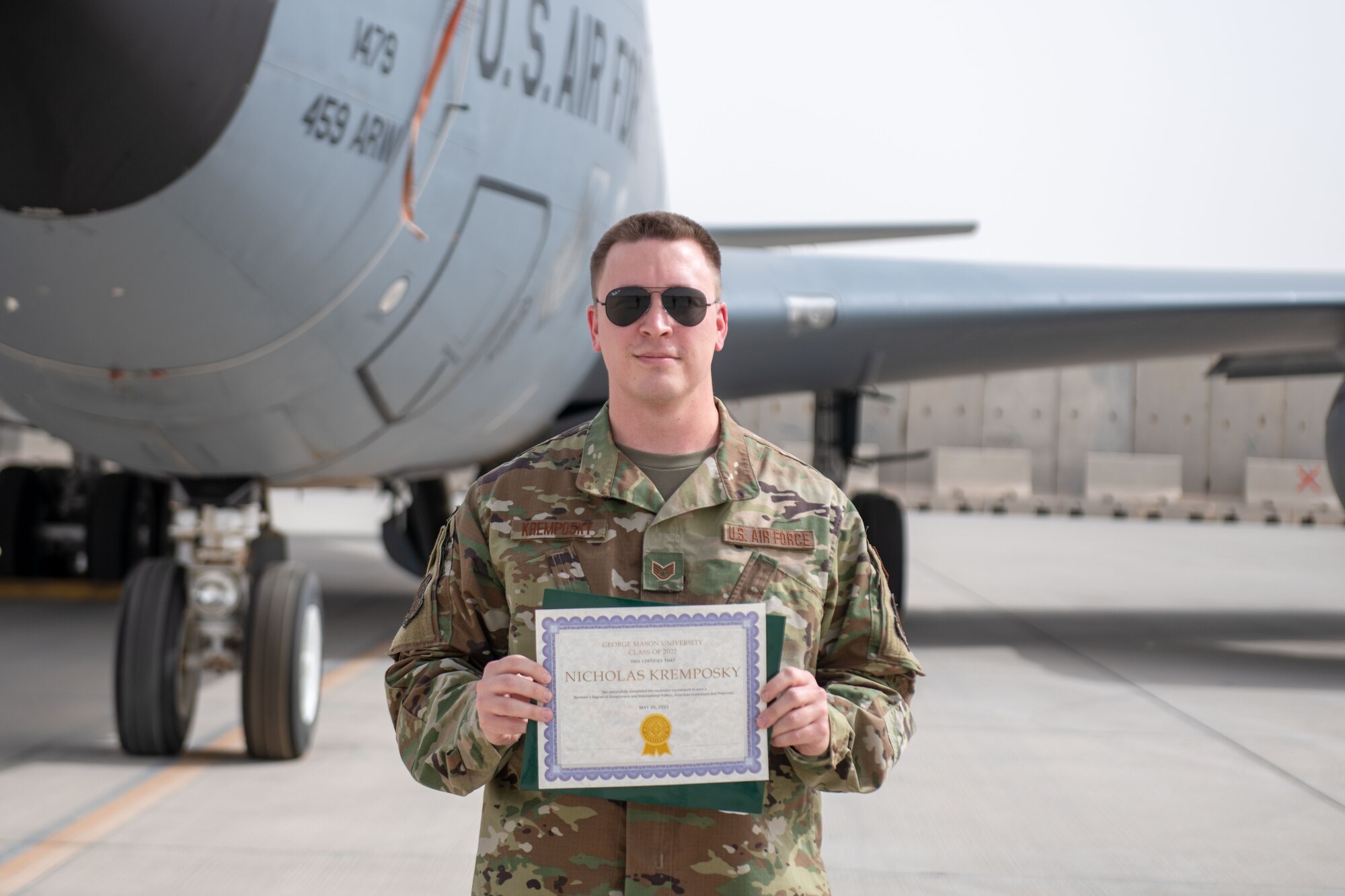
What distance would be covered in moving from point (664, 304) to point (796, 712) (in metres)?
0.58

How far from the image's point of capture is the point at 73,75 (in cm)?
289

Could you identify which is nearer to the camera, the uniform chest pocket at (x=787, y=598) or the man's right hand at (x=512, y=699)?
the man's right hand at (x=512, y=699)

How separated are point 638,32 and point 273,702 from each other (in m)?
3.21

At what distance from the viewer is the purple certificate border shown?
1.52 m

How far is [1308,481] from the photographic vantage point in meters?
23.8

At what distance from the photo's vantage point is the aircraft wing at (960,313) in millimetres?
7398

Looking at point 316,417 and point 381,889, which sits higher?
point 316,417

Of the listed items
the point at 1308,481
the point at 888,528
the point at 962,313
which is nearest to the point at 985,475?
the point at 1308,481

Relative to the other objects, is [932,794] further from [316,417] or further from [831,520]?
[831,520]

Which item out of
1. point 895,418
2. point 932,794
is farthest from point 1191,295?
point 895,418

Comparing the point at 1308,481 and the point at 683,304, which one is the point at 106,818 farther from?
the point at 1308,481

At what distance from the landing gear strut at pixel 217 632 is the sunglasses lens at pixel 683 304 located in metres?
3.57

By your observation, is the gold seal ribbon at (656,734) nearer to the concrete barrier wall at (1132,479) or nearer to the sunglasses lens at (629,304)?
the sunglasses lens at (629,304)

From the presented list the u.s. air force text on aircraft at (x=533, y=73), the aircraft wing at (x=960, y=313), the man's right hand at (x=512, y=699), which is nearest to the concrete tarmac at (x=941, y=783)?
the man's right hand at (x=512, y=699)
